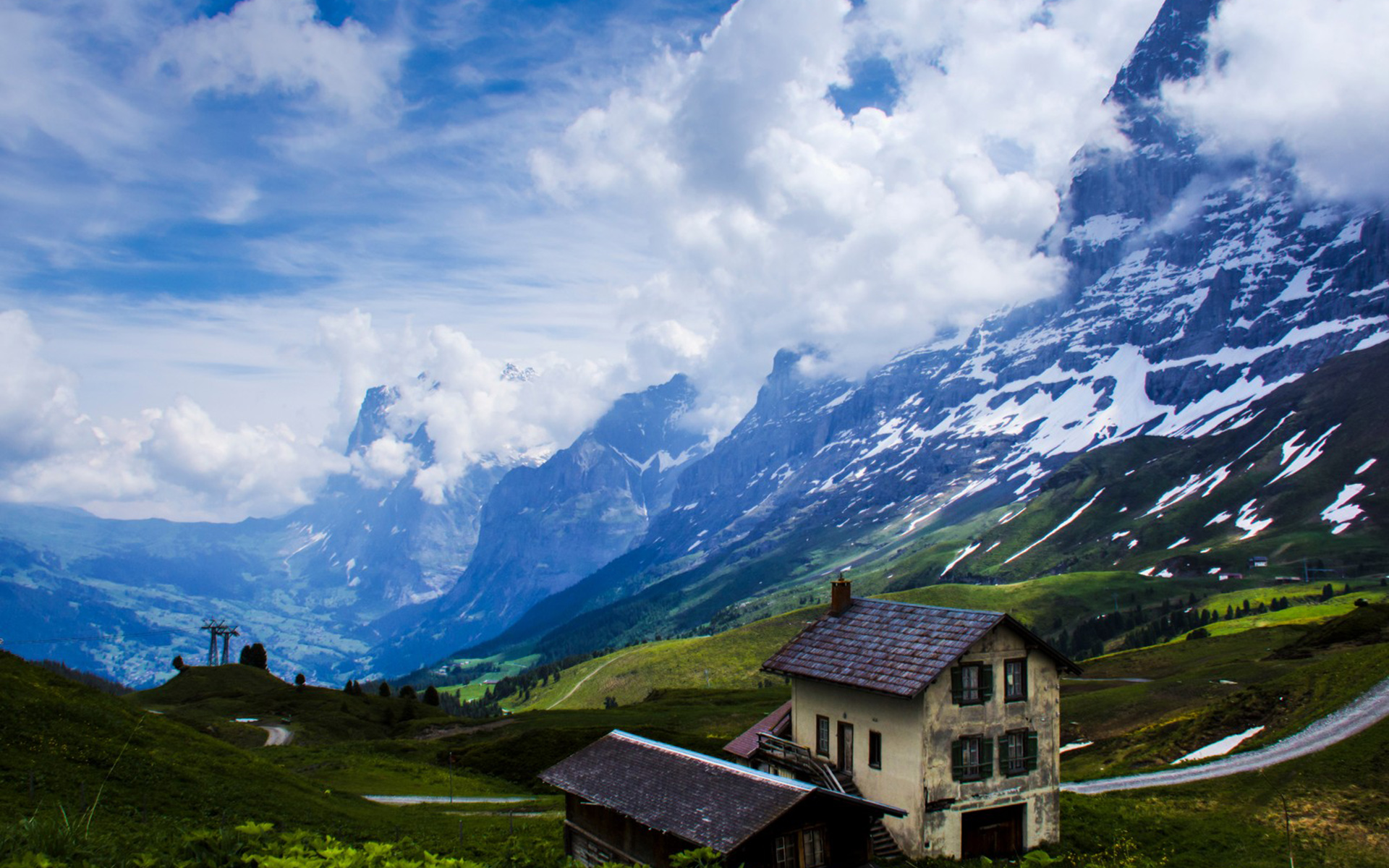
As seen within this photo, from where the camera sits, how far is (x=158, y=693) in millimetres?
126812

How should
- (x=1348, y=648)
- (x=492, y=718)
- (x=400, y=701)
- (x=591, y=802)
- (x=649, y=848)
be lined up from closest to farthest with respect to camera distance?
(x=649, y=848) < (x=591, y=802) < (x=1348, y=648) < (x=492, y=718) < (x=400, y=701)

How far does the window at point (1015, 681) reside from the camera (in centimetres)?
4275

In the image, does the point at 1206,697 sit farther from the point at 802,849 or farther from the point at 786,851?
the point at 786,851

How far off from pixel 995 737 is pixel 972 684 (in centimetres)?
305

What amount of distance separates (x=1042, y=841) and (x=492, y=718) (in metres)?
91.8

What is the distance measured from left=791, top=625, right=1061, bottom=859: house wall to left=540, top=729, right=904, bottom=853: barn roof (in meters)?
4.34

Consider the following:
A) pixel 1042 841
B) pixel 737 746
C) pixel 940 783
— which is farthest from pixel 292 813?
pixel 1042 841

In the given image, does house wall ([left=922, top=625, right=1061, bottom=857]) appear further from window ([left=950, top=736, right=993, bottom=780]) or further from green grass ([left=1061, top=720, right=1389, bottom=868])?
green grass ([left=1061, top=720, right=1389, bottom=868])

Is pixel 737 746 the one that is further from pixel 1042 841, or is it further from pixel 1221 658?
pixel 1221 658

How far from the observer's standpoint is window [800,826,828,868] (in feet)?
109

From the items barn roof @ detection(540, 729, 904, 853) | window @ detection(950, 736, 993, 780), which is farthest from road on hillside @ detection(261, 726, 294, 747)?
window @ detection(950, 736, 993, 780)

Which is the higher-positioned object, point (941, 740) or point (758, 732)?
point (941, 740)

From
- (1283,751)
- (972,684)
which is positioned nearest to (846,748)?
(972,684)

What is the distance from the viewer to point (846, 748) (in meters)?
42.9
